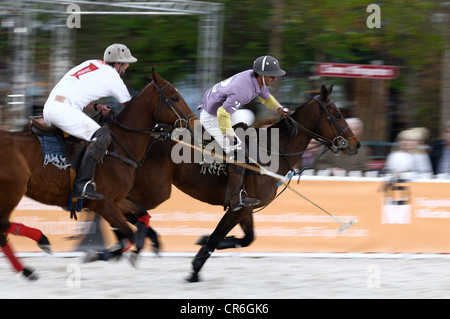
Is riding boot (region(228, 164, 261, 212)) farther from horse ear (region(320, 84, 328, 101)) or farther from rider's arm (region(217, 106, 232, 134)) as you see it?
horse ear (region(320, 84, 328, 101))

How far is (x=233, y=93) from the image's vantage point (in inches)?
336

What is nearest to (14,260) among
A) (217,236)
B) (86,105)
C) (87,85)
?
(86,105)

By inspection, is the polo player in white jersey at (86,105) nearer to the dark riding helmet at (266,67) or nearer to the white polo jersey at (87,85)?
the white polo jersey at (87,85)

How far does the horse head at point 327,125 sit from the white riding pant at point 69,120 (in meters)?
2.55

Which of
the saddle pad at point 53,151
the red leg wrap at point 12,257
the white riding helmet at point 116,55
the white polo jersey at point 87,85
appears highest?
the white riding helmet at point 116,55

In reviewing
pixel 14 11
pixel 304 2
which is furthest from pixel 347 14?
pixel 14 11

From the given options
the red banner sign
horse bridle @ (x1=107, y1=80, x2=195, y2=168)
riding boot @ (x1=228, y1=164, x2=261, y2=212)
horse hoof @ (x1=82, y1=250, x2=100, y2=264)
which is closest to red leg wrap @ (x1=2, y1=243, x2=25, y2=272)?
horse hoof @ (x1=82, y1=250, x2=100, y2=264)

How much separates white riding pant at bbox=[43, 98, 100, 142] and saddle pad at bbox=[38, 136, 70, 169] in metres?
0.16

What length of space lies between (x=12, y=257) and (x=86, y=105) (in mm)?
1719

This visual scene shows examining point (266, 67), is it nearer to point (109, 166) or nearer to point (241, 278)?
point (109, 166)

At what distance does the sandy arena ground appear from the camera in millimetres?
8078

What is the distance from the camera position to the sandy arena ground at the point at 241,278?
318 inches

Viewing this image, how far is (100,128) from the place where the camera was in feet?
26.3

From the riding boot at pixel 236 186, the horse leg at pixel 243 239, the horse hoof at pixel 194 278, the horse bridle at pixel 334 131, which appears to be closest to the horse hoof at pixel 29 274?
the horse hoof at pixel 194 278
